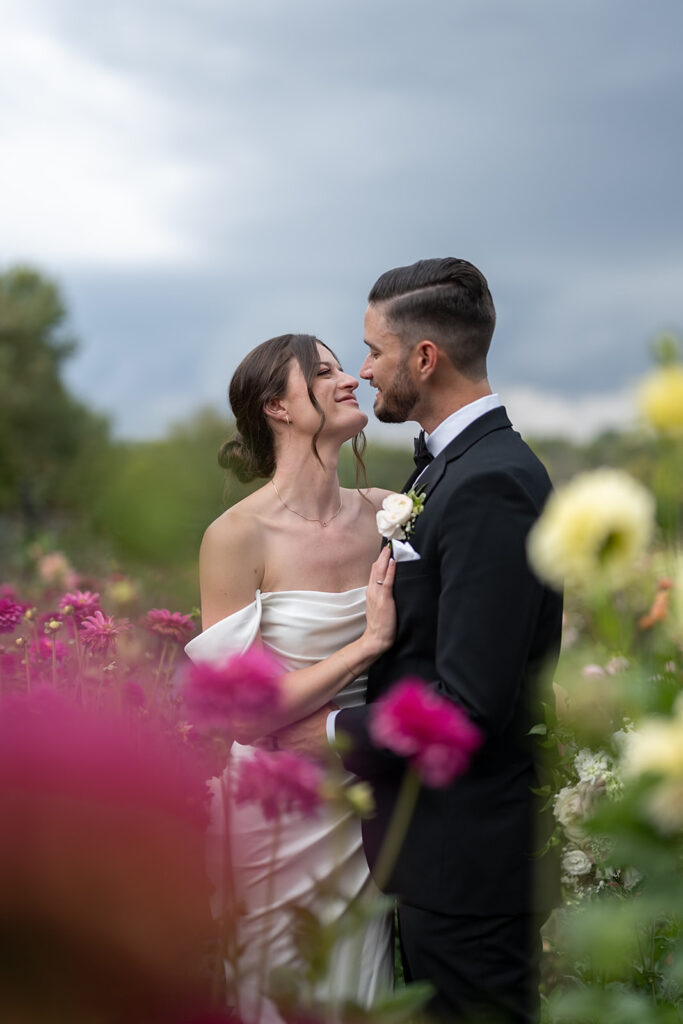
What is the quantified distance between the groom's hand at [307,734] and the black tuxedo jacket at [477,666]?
0.54 ft

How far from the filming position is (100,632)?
299 cm

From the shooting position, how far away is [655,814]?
85 centimetres

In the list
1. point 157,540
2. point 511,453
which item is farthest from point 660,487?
point 157,540

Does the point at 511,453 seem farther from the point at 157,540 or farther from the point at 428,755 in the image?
the point at 157,540

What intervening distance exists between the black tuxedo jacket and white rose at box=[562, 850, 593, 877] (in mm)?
420

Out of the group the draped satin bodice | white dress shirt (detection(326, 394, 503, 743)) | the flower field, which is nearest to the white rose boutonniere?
white dress shirt (detection(326, 394, 503, 743))

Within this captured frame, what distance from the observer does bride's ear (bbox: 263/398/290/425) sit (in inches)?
119

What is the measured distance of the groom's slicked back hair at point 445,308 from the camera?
2.67 metres

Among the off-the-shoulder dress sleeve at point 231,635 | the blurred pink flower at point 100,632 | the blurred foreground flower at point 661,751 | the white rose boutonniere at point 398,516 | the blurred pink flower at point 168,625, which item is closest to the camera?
the blurred foreground flower at point 661,751

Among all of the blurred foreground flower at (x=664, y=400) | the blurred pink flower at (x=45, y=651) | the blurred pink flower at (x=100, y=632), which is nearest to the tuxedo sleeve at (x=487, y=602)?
the blurred foreground flower at (x=664, y=400)

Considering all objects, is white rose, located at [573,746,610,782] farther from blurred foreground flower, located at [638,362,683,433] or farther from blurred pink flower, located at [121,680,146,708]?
blurred foreground flower, located at [638,362,683,433]

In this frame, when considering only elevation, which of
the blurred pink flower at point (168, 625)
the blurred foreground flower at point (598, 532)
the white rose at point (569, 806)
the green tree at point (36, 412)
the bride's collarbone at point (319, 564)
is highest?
the green tree at point (36, 412)

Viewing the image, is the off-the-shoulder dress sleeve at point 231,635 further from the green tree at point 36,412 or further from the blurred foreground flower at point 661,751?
the green tree at point 36,412

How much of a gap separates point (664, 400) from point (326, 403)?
1989 millimetres
